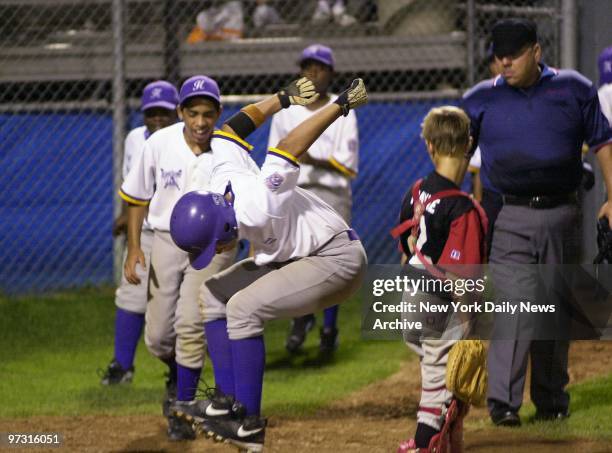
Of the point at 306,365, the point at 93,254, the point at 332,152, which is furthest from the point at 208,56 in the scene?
the point at 306,365

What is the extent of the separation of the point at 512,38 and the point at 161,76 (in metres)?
5.95

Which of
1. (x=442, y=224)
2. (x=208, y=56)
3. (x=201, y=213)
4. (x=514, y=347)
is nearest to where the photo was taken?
(x=201, y=213)

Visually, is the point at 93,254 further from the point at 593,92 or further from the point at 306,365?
the point at 593,92

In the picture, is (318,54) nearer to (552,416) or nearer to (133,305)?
(133,305)

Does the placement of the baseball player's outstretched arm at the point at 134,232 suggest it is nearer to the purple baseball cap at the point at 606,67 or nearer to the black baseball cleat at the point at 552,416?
the black baseball cleat at the point at 552,416

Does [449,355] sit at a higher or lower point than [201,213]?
lower

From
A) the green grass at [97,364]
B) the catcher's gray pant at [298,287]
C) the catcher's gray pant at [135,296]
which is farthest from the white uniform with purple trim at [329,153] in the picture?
the catcher's gray pant at [298,287]

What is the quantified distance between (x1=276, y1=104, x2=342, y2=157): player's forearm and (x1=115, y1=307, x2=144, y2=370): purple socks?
3.08 meters

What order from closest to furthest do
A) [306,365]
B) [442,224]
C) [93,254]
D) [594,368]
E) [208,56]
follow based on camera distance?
[442,224] < [594,368] < [306,365] < [93,254] < [208,56]

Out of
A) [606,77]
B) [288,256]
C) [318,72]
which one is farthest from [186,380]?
[606,77]

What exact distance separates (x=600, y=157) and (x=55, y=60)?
22.7 feet

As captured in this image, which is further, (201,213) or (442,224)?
(442,224)

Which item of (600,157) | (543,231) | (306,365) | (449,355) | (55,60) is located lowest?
Answer: (306,365)

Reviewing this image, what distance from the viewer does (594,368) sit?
25.0 feet
